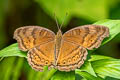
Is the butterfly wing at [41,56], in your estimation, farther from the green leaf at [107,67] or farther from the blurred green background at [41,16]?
the blurred green background at [41,16]

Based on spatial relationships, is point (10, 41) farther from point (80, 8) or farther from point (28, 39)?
point (28, 39)

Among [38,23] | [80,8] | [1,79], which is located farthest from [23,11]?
[1,79]

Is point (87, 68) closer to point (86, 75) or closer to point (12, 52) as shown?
point (86, 75)

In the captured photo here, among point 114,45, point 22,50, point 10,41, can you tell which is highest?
point 22,50

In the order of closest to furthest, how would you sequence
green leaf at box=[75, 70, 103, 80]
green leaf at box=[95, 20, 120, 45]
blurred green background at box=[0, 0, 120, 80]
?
green leaf at box=[75, 70, 103, 80] < green leaf at box=[95, 20, 120, 45] < blurred green background at box=[0, 0, 120, 80]

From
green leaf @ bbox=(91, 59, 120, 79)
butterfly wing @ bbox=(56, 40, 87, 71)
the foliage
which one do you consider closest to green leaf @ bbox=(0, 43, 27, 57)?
the foliage

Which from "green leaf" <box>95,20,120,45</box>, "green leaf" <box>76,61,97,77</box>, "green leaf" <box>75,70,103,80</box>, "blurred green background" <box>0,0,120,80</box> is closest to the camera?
"green leaf" <box>76,61,97,77</box>

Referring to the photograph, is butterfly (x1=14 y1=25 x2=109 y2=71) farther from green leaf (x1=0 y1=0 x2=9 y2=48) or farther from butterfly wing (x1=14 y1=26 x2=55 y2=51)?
green leaf (x1=0 y1=0 x2=9 y2=48)
